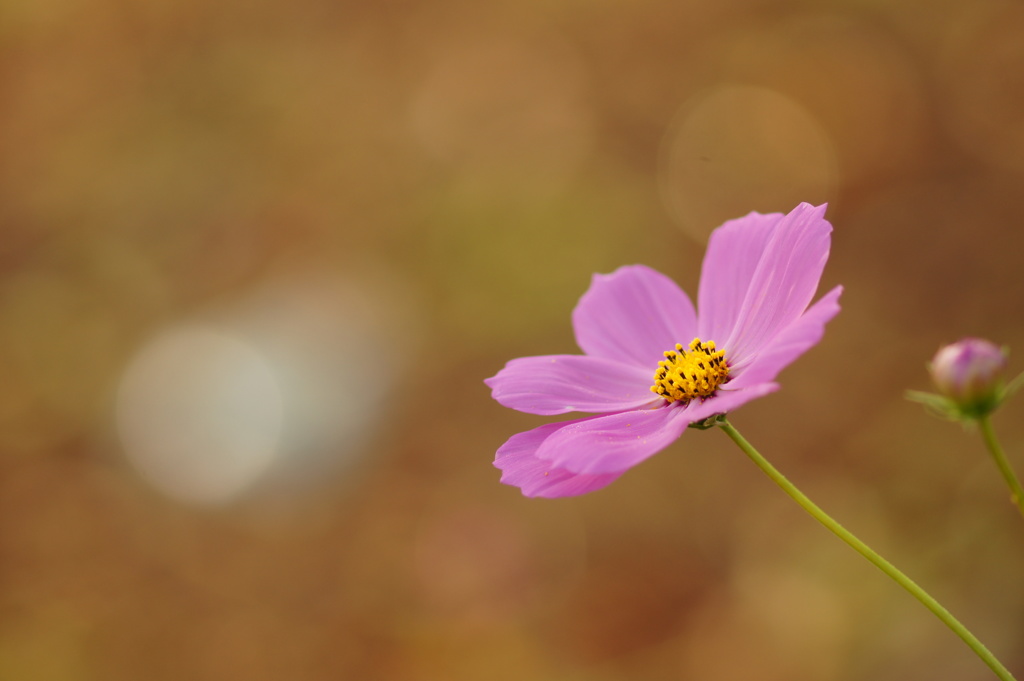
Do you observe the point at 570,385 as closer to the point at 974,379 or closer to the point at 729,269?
the point at 729,269

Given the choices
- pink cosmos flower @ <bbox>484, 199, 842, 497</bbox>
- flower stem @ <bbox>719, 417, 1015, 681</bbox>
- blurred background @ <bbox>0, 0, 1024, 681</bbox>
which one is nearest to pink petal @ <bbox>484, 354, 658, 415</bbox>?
pink cosmos flower @ <bbox>484, 199, 842, 497</bbox>

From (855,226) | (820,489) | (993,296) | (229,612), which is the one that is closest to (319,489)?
(229,612)

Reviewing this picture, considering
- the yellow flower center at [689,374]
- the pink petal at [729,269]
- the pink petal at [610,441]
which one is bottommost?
the pink petal at [610,441]

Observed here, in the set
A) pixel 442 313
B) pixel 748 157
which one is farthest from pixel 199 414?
pixel 748 157

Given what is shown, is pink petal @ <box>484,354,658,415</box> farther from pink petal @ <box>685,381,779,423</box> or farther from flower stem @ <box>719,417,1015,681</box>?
flower stem @ <box>719,417,1015,681</box>

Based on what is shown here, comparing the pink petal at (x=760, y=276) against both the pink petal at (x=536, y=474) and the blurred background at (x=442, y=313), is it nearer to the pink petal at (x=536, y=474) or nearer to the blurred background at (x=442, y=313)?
the pink petal at (x=536, y=474)

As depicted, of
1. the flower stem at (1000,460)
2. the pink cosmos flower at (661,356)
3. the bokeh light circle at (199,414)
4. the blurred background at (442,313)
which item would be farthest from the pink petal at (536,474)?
the bokeh light circle at (199,414)
